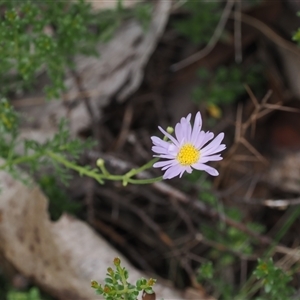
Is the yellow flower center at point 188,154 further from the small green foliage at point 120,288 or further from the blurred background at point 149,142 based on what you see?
the blurred background at point 149,142

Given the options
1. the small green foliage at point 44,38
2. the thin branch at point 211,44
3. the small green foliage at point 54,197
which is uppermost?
the thin branch at point 211,44

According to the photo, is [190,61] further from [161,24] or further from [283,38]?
[283,38]

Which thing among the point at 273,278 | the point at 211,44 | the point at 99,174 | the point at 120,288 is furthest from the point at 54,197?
the point at 211,44

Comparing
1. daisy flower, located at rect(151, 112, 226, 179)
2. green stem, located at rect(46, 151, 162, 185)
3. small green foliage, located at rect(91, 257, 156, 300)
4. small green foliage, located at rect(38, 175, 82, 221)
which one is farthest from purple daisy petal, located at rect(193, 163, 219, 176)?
small green foliage, located at rect(38, 175, 82, 221)

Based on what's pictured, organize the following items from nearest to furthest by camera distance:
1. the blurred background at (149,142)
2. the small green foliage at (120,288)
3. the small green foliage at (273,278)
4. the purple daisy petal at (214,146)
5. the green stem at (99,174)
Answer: the small green foliage at (120,288) → the purple daisy petal at (214,146) → the green stem at (99,174) → the small green foliage at (273,278) → the blurred background at (149,142)

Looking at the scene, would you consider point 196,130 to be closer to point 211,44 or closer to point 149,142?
point 149,142

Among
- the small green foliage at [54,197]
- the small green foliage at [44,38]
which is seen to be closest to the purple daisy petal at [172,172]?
the small green foliage at [44,38]

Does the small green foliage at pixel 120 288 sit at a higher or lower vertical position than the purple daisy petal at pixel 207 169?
lower

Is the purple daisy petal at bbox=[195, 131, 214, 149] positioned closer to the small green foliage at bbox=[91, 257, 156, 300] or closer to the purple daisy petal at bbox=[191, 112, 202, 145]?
the purple daisy petal at bbox=[191, 112, 202, 145]

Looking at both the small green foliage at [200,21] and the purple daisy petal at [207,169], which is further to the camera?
the small green foliage at [200,21]
